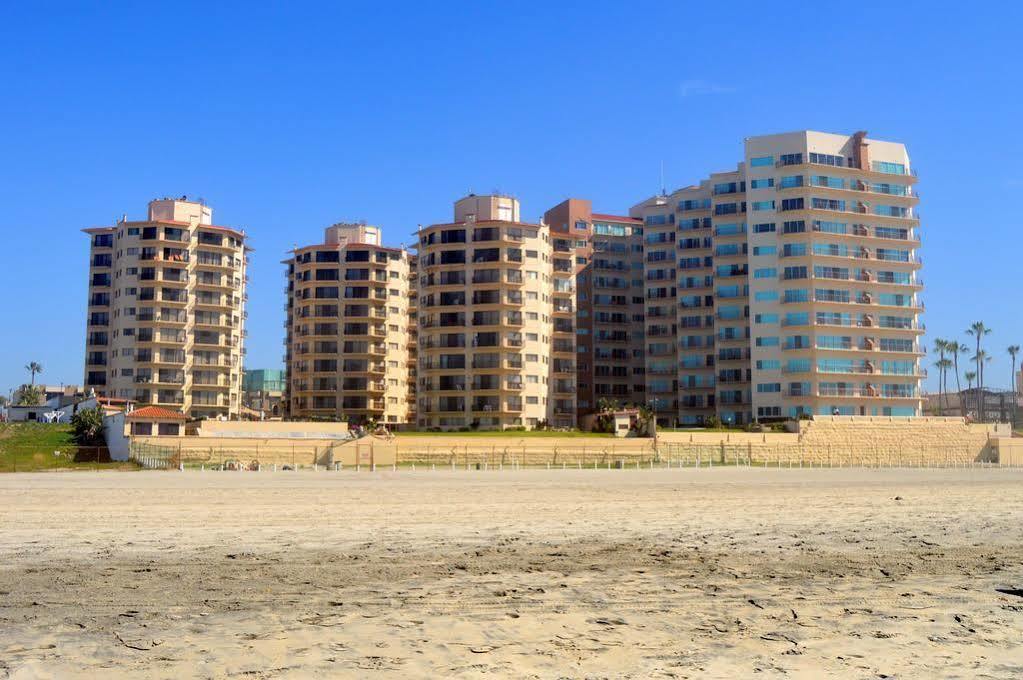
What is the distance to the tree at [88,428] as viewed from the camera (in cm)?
7369

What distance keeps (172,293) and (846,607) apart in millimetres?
110800

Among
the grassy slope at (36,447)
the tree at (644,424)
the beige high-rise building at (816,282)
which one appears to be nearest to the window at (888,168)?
the beige high-rise building at (816,282)

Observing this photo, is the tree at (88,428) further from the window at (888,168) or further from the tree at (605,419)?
the window at (888,168)

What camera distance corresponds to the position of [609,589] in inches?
651

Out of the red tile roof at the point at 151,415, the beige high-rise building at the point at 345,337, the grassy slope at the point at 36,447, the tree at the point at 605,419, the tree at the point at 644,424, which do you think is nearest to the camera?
the grassy slope at the point at 36,447

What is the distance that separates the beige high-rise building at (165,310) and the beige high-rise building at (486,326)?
1041 inches

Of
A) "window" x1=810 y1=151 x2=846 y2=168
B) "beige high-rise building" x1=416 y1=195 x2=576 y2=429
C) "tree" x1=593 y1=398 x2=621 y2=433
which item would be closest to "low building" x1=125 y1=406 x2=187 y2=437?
"beige high-rise building" x1=416 y1=195 x2=576 y2=429

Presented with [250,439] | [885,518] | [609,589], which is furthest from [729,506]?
[250,439]

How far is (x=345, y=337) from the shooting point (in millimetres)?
125812

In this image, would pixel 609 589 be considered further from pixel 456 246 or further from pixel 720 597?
pixel 456 246

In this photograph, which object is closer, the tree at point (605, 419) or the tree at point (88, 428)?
the tree at point (88, 428)

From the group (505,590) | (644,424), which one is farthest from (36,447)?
(505,590)

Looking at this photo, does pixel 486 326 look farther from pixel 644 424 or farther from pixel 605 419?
pixel 644 424

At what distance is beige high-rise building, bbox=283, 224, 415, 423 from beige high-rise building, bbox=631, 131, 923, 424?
44.6 meters
